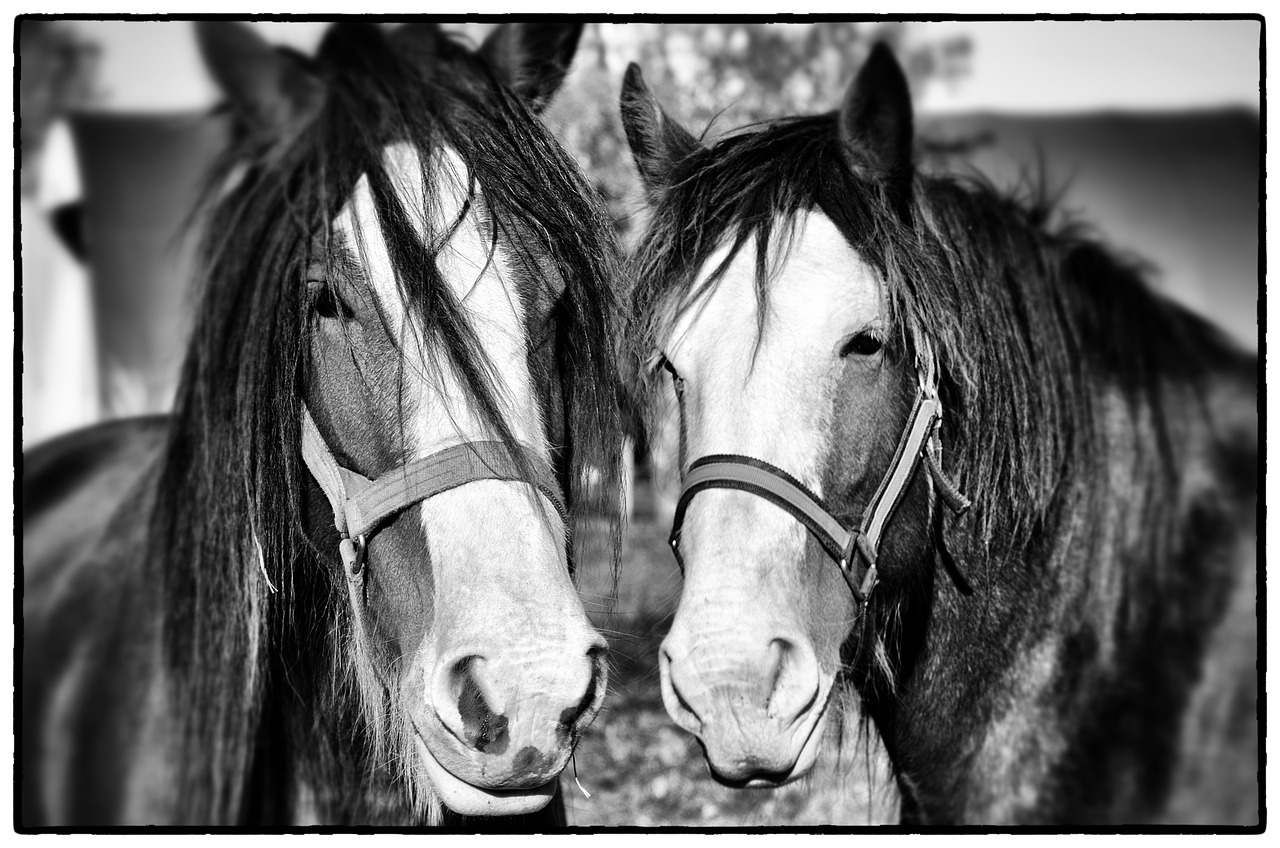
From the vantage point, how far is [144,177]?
1792 mm

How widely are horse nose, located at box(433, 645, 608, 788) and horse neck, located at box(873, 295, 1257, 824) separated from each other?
0.75 metres

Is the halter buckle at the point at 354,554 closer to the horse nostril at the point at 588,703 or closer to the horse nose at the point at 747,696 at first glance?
the horse nostril at the point at 588,703

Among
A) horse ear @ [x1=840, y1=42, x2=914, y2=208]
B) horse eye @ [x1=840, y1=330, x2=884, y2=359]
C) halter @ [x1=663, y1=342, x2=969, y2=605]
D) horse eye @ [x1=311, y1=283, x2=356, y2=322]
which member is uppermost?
horse ear @ [x1=840, y1=42, x2=914, y2=208]

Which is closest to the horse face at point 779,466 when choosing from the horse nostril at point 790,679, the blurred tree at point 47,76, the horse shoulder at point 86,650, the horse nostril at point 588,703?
the horse nostril at point 790,679

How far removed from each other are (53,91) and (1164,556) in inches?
92.5

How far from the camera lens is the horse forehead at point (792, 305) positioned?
1532mm

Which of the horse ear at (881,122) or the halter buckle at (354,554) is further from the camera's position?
the horse ear at (881,122)

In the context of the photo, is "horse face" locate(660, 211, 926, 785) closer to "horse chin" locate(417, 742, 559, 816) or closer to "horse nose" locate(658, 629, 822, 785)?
"horse nose" locate(658, 629, 822, 785)

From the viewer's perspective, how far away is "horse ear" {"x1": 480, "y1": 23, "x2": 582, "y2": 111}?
67.4 inches

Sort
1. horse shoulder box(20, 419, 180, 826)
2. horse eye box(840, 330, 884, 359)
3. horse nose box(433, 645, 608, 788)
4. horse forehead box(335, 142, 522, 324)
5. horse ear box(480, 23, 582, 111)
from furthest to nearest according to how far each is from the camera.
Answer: horse shoulder box(20, 419, 180, 826)
horse ear box(480, 23, 582, 111)
horse eye box(840, 330, 884, 359)
horse forehead box(335, 142, 522, 324)
horse nose box(433, 645, 608, 788)

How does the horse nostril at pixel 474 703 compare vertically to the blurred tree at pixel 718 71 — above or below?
below

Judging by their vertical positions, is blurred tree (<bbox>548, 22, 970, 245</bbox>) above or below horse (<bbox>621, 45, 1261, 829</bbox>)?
above

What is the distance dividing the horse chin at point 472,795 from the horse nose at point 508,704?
57 mm

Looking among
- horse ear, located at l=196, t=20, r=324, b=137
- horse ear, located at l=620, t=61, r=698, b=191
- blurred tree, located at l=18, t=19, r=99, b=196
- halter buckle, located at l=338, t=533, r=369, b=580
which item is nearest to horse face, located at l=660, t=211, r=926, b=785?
horse ear, located at l=620, t=61, r=698, b=191
